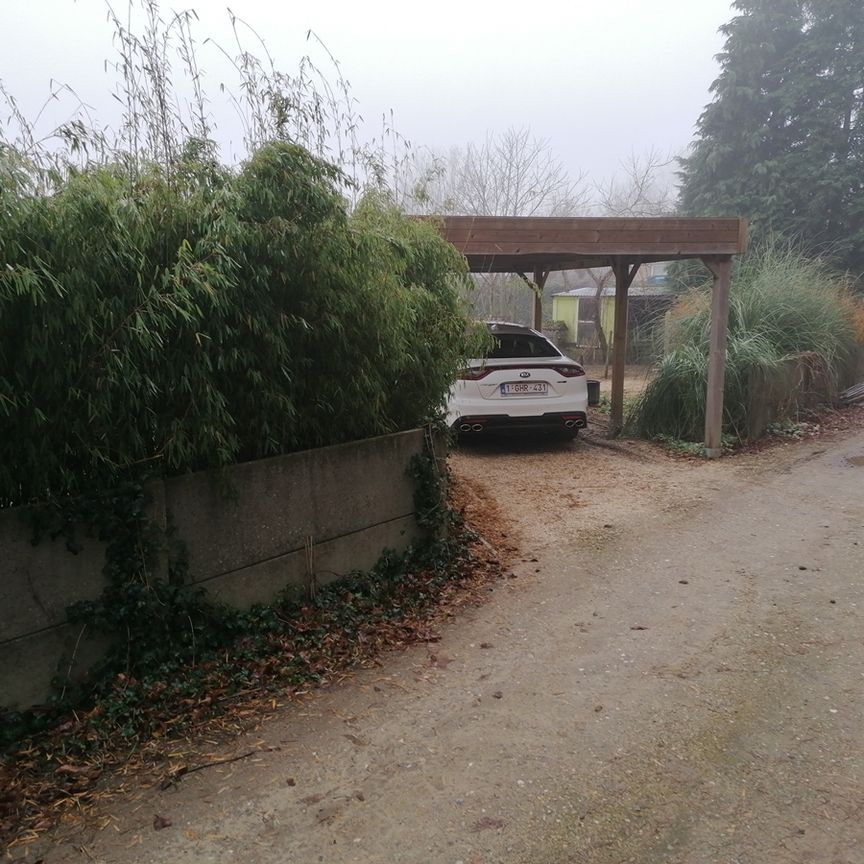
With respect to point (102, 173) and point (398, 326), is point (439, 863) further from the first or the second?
point (102, 173)

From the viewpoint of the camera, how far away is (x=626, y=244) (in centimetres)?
816

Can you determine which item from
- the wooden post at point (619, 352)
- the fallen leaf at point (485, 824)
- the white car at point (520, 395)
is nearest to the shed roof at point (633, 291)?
the wooden post at point (619, 352)

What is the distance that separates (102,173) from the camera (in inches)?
125

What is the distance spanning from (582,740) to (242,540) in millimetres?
1941

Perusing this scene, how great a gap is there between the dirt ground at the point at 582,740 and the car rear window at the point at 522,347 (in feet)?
12.4

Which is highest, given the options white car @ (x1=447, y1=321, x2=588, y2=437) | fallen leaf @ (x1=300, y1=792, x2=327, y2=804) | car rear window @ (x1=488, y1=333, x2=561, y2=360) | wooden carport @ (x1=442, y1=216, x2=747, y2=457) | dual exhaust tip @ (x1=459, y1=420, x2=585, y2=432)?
wooden carport @ (x1=442, y1=216, x2=747, y2=457)

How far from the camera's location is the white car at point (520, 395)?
855 centimetres

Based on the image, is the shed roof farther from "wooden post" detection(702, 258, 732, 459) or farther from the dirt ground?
the dirt ground

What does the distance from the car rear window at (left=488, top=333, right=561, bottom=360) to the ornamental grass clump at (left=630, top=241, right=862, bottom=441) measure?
6.36 ft

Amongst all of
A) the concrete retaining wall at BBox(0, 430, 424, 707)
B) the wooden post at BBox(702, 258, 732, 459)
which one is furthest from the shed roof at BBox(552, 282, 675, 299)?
the concrete retaining wall at BBox(0, 430, 424, 707)

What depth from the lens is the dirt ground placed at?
2.54 metres

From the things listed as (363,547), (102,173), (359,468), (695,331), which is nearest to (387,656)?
(363,547)

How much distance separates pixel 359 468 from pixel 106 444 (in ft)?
5.58

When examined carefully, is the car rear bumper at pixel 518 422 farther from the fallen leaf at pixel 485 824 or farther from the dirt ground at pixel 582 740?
the fallen leaf at pixel 485 824
